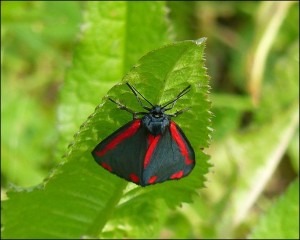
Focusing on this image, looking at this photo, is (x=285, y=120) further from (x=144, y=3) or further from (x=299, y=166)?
(x=144, y=3)

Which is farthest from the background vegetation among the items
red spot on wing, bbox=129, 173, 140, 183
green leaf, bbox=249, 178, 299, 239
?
red spot on wing, bbox=129, 173, 140, 183

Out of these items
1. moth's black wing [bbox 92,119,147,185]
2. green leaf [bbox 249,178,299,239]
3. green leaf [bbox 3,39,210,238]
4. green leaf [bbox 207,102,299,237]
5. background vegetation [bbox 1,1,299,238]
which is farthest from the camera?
green leaf [bbox 207,102,299,237]

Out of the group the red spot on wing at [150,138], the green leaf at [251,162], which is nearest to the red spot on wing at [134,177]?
the red spot on wing at [150,138]

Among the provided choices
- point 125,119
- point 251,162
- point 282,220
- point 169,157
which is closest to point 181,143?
point 169,157

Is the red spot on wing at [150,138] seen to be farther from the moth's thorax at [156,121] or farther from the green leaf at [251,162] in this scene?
the green leaf at [251,162]

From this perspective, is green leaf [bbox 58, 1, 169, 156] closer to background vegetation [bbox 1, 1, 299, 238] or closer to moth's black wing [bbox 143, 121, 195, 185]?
background vegetation [bbox 1, 1, 299, 238]

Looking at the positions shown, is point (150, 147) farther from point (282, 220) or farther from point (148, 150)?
point (282, 220)
